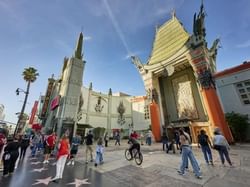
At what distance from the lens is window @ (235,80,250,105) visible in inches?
573

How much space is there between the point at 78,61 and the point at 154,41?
17.2 m

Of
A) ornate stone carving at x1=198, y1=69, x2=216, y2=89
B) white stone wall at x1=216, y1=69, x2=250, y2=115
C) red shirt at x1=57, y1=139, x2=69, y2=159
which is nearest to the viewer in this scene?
red shirt at x1=57, y1=139, x2=69, y2=159

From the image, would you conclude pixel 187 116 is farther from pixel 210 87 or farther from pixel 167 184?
pixel 167 184

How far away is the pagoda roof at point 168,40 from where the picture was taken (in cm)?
1944

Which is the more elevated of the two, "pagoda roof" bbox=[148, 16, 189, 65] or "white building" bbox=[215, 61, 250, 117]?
"pagoda roof" bbox=[148, 16, 189, 65]

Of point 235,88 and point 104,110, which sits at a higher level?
point 104,110

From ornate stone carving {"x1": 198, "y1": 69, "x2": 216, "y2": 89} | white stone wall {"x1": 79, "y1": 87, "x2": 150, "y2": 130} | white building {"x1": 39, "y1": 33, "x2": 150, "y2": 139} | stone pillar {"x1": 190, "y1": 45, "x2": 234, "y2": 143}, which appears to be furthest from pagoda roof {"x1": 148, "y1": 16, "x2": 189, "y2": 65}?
white stone wall {"x1": 79, "y1": 87, "x2": 150, "y2": 130}

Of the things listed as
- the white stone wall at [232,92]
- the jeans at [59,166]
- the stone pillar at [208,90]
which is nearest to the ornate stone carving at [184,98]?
the stone pillar at [208,90]

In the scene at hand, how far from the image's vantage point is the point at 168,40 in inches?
859

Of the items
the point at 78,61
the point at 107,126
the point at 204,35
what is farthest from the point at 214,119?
the point at 107,126

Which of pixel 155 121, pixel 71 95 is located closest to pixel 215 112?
pixel 155 121

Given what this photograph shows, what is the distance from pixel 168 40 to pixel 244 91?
1307cm

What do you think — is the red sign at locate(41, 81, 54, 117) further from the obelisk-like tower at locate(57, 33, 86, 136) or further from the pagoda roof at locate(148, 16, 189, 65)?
the pagoda roof at locate(148, 16, 189, 65)

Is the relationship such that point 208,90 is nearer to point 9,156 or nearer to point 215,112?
point 215,112
